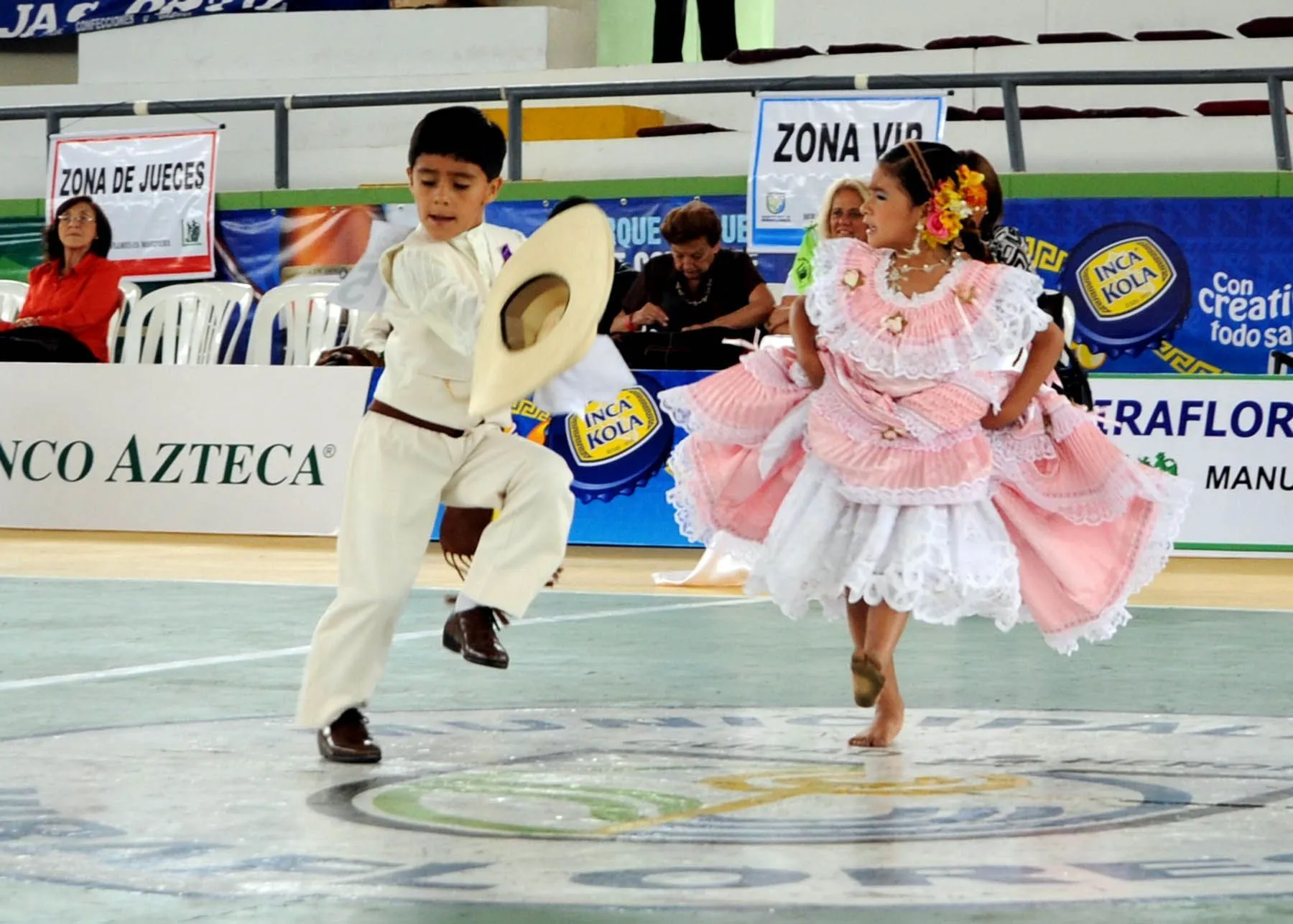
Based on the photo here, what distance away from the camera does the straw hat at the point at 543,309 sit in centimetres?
407

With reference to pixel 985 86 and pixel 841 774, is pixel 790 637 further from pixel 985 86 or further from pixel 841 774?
pixel 985 86

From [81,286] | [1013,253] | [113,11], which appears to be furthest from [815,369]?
[113,11]

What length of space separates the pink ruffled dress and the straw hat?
92 cm

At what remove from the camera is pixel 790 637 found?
673 centimetres

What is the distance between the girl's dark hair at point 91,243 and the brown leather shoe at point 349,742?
8433mm

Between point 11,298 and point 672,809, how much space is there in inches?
433

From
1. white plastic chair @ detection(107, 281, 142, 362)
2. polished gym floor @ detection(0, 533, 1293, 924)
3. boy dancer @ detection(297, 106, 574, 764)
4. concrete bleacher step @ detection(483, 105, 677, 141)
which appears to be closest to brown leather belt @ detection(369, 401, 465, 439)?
boy dancer @ detection(297, 106, 574, 764)

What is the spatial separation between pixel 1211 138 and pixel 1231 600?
225 inches

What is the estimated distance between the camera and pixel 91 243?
12273 millimetres

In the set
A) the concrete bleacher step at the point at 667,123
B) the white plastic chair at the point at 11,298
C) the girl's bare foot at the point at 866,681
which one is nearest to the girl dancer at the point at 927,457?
the girl's bare foot at the point at 866,681

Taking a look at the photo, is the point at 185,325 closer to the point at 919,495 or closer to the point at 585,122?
A: the point at 585,122

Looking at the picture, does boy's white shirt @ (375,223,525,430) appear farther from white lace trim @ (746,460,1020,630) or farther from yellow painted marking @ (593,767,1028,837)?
yellow painted marking @ (593,767,1028,837)

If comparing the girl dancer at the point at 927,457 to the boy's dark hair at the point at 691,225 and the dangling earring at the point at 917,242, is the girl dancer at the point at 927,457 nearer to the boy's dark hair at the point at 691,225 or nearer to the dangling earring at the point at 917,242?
the dangling earring at the point at 917,242

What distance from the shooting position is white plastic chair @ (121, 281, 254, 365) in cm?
1309
